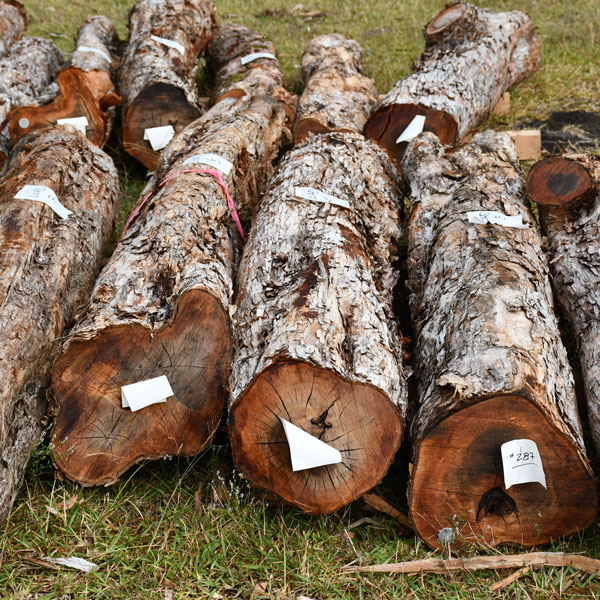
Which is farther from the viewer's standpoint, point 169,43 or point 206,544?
point 169,43

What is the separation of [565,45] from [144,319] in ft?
21.4

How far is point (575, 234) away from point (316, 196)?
1380 millimetres

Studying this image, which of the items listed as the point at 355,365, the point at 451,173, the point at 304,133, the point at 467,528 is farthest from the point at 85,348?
the point at 304,133

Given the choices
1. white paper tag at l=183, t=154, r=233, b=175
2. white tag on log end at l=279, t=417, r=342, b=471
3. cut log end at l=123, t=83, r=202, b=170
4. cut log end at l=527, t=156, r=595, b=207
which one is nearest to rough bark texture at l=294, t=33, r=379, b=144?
cut log end at l=123, t=83, r=202, b=170

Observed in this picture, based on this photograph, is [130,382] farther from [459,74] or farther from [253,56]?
[253,56]

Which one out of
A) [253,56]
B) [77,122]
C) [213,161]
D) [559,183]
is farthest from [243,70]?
[559,183]

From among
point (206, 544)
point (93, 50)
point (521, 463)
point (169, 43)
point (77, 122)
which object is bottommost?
point (206, 544)

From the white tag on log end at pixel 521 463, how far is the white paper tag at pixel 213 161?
2.21 m

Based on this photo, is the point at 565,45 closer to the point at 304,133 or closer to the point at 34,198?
the point at 304,133

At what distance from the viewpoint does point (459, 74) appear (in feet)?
18.1

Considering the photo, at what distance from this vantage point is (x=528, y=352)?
104 inches

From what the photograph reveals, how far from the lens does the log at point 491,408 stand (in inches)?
97.7

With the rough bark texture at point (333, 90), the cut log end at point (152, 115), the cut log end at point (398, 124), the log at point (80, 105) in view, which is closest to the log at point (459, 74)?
the cut log end at point (398, 124)

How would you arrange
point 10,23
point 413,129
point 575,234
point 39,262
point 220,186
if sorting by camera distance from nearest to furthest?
point 39,262, point 575,234, point 220,186, point 413,129, point 10,23
